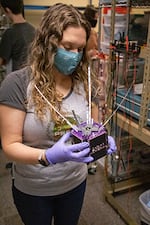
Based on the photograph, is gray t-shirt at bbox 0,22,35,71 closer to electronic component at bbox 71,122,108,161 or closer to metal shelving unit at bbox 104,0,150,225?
metal shelving unit at bbox 104,0,150,225

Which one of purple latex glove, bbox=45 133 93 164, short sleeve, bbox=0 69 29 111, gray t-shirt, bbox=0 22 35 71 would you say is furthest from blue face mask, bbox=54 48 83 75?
gray t-shirt, bbox=0 22 35 71

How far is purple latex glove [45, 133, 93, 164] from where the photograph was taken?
81 cm

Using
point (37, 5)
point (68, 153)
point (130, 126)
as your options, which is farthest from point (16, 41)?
point (37, 5)

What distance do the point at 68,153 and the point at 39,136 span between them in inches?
6.9

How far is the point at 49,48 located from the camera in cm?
92

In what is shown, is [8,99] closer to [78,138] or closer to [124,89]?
[78,138]

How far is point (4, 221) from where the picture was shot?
1.85 m

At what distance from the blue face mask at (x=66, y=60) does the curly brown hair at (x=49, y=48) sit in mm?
20

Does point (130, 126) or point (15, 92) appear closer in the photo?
point (15, 92)

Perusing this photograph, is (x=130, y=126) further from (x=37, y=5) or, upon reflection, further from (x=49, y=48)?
(x=37, y=5)

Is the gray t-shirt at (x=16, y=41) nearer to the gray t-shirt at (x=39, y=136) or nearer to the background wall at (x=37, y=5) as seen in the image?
the gray t-shirt at (x=39, y=136)

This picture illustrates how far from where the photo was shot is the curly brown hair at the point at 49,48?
0.90m

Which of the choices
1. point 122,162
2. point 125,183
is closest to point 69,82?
point 122,162

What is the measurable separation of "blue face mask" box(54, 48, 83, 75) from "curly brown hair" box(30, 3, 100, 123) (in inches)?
0.8
